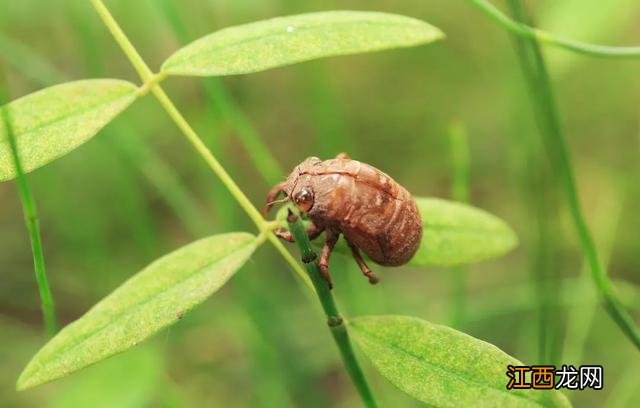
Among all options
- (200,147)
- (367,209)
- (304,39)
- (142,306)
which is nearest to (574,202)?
(367,209)

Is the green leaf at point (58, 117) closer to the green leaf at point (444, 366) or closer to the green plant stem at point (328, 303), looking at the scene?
the green plant stem at point (328, 303)

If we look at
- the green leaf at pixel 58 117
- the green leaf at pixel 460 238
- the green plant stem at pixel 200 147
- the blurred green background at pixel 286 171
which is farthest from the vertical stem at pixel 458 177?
the green leaf at pixel 58 117

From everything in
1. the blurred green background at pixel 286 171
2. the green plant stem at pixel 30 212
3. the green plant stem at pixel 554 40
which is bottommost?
the blurred green background at pixel 286 171

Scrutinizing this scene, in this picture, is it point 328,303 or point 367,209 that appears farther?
point 367,209

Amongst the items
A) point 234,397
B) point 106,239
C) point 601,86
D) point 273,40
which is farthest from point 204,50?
point 601,86

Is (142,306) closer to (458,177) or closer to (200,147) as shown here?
(200,147)

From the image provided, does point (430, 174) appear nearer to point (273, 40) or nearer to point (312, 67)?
point (312, 67)
